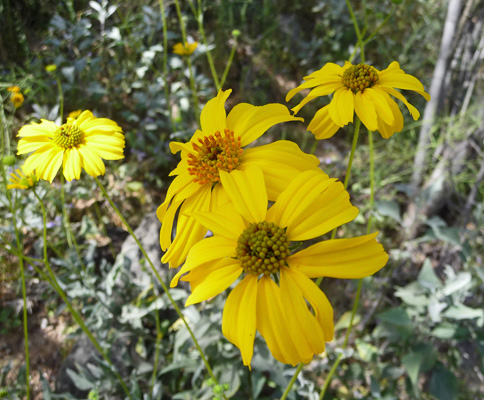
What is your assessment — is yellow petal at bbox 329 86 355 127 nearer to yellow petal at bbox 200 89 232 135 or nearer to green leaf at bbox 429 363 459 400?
yellow petal at bbox 200 89 232 135

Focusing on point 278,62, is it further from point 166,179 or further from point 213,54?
point 166,179

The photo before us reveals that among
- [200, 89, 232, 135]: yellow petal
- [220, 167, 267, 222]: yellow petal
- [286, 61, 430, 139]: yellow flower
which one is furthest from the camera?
[200, 89, 232, 135]: yellow petal

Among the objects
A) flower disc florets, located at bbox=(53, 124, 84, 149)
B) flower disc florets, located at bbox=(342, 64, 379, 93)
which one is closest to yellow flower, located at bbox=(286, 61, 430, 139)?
flower disc florets, located at bbox=(342, 64, 379, 93)

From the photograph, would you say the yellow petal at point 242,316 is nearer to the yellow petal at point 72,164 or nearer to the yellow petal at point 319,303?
the yellow petal at point 319,303

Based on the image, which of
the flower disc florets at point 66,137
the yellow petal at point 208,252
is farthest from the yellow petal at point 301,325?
the flower disc florets at point 66,137

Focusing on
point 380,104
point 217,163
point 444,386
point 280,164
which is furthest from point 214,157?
point 444,386

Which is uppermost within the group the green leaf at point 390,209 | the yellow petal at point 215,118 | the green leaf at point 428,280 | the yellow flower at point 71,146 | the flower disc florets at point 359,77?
the flower disc florets at point 359,77

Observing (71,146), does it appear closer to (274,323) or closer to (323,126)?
(323,126)

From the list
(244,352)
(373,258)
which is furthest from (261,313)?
(373,258)
